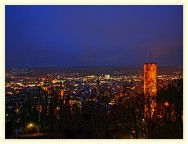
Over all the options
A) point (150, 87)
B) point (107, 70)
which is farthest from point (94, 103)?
point (150, 87)

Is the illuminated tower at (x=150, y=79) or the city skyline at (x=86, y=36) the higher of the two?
the city skyline at (x=86, y=36)

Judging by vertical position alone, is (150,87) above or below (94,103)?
above

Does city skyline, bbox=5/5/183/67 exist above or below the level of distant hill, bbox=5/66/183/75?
above

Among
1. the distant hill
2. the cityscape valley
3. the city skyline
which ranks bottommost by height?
the cityscape valley

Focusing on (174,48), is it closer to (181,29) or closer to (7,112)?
(181,29)

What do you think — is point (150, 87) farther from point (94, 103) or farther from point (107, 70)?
point (94, 103)

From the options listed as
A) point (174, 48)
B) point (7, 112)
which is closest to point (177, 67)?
point (174, 48)
